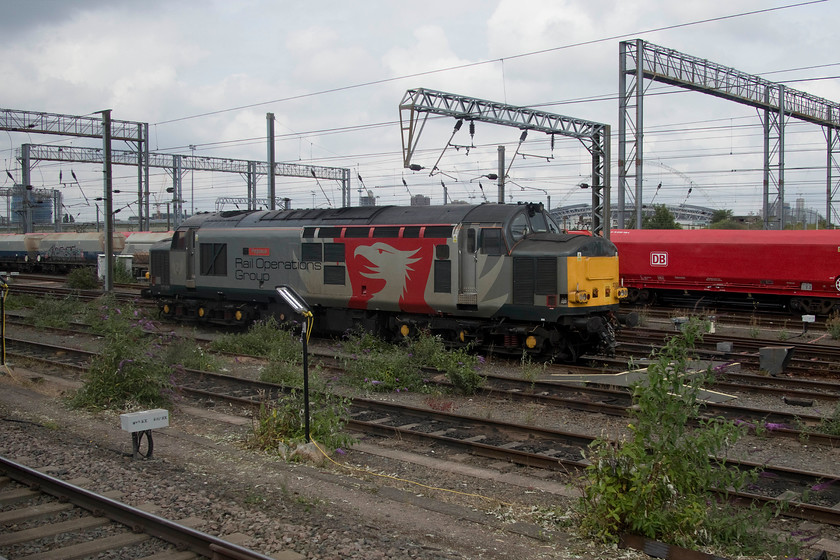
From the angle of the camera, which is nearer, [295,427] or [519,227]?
[295,427]

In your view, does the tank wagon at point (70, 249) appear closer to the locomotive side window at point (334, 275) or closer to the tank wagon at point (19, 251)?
the tank wagon at point (19, 251)

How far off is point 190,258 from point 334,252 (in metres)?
6.15

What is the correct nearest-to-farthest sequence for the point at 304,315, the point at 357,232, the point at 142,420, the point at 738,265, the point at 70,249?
the point at 142,420, the point at 304,315, the point at 357,232, the point at 738,265, the point at 70,249

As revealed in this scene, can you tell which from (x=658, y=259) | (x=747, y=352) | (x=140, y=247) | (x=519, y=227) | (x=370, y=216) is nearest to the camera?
(x=519, y=227)

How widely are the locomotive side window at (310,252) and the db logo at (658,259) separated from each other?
1395 centimetres

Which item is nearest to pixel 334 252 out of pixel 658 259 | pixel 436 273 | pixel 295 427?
pixel 436 273

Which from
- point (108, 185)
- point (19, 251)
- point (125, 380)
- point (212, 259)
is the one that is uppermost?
point (108, 185)

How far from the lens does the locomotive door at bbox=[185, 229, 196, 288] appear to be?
72.5 ft

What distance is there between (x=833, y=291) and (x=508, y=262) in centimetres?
1386

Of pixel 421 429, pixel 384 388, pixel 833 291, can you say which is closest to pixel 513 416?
pixel 421 429

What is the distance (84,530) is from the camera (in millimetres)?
6543

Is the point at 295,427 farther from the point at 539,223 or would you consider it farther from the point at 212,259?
the point at 212,259

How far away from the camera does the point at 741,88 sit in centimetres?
3162

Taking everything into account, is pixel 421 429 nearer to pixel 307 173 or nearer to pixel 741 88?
pixel 741 88
